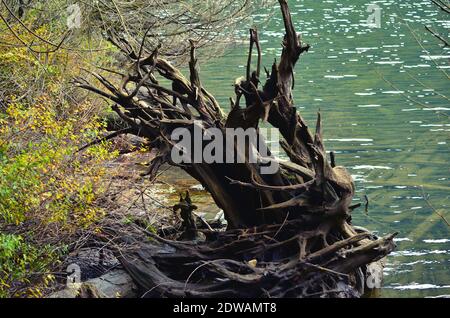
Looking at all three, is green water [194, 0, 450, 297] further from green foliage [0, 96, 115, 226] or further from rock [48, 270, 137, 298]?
green foliage [0, 96, 115, 226]

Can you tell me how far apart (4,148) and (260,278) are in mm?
3647

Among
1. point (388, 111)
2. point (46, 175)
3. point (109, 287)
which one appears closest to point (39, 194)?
point (46, 175)

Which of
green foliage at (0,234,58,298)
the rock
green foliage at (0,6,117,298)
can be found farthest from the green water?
green foliage at (0,234,58,298)

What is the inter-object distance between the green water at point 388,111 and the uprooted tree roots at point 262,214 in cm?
152

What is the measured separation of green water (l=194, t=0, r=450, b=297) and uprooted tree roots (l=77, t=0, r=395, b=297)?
4.99 ft

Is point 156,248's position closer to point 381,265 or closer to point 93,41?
point 381,265

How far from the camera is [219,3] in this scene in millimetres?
20875

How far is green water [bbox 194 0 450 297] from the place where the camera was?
15.2 metres

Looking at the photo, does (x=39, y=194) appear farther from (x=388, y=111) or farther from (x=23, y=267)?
(x=388, y=111)

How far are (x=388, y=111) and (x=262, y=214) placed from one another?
602 inches

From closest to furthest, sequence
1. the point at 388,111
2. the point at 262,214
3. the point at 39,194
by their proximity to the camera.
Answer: the point at 39,194
the point at 262,214
the point at 388,111

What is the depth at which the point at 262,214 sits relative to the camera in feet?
41.0
